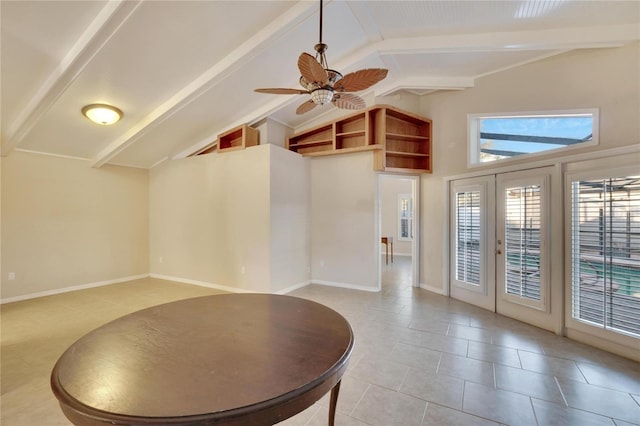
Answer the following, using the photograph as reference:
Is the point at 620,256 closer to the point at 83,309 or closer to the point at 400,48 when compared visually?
the point at 400,48

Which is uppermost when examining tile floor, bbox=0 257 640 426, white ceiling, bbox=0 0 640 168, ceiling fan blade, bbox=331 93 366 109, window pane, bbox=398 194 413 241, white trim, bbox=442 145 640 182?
white ceiling, bbox=0 0 640 168

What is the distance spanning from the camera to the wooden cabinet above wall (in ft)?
15.5

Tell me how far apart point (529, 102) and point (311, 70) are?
3226mm

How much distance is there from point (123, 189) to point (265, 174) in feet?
11.5

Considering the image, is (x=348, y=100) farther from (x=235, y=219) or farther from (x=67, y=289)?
(x=67, y=289)

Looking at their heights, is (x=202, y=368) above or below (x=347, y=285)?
above

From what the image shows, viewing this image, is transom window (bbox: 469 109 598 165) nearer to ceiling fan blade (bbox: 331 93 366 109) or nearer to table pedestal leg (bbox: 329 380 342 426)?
ceiling fan blade (bbox: 331 93 366 109)

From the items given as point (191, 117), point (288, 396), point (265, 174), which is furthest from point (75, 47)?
point (288, 396)

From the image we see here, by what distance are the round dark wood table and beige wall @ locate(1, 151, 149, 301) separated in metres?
4.96

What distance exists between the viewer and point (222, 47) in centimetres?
332

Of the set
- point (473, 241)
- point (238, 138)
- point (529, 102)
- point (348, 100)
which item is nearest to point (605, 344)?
point (473, 241)

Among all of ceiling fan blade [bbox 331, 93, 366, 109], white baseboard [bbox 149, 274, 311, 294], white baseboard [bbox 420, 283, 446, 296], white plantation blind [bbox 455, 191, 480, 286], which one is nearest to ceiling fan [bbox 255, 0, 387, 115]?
ceiling fan blade [bbox 331, 93, 366, 109]

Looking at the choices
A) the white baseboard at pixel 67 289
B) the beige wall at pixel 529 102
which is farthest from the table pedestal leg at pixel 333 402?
the white baseboard at pixel 67 289

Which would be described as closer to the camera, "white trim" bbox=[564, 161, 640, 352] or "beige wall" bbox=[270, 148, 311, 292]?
"white trim" bbox=[564, 161, 640, 352]
